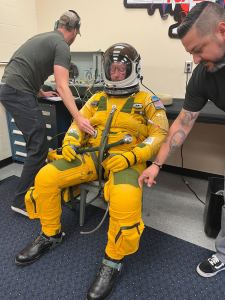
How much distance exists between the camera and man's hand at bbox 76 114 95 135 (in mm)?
1624

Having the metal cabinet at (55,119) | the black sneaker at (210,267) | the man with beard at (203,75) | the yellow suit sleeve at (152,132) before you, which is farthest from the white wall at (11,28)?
the black sneaker at (210,267)

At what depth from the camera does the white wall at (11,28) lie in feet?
8.22

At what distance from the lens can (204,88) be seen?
1.28m

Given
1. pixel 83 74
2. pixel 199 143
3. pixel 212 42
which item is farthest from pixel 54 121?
pixel 212 42

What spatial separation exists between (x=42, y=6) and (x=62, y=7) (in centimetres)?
27

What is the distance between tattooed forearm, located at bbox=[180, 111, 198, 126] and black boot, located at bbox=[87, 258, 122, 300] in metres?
0.82

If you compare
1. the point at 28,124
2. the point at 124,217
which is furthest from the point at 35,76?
the point at 124,217

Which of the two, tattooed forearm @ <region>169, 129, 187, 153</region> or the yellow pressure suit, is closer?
the yellow pressure suit

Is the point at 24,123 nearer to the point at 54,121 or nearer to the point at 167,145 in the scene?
the point at 54,121

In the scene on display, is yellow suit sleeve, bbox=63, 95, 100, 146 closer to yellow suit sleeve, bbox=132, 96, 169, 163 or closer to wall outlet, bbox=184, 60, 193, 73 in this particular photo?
yellow suit sleeve, bbox=132, 96, 169, 163

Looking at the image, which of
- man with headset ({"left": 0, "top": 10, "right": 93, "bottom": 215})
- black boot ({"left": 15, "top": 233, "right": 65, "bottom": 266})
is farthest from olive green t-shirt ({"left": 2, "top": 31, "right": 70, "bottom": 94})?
black boot ({"left": 15, "top": 233, "right": 65, "bottom": 266})

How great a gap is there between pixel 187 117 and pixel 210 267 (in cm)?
84

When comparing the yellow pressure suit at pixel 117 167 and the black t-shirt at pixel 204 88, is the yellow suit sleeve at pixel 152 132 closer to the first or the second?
the yellow pressure suit at pixel 117 167

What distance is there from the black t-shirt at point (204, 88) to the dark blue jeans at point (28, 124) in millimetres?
1036
